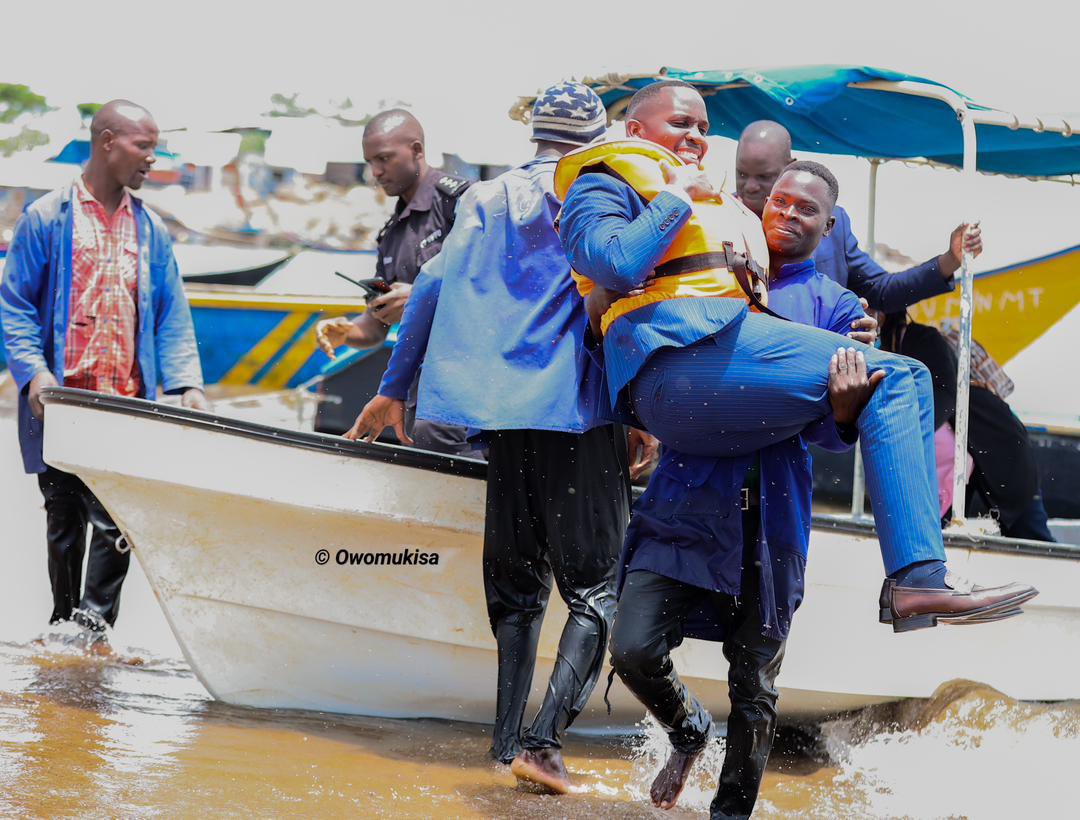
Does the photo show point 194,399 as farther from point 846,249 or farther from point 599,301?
point 846,249

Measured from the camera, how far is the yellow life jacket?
3229 millimetres

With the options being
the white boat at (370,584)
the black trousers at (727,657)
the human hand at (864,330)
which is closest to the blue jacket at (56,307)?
the white boat at (370,584)

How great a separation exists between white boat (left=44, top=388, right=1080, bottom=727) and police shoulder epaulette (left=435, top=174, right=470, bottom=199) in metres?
1.17

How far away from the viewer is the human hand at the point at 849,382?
124 inches

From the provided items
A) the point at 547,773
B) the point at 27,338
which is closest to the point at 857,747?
the point at 547,773

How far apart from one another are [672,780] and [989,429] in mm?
3132

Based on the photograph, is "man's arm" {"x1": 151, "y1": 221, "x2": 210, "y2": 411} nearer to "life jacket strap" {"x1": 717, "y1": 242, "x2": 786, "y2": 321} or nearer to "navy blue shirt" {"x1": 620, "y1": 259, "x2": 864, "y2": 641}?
"navy blue shirt" {"x1": 620, "y1": 259, "x2": 864, "y2": 641}

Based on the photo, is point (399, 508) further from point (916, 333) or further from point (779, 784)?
point (916, 333)

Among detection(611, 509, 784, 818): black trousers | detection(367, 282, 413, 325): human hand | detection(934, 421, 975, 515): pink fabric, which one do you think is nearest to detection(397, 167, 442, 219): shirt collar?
detection(367, 282, 413, 325): human hand

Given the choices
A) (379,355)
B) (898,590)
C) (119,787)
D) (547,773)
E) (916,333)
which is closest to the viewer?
(898,590)

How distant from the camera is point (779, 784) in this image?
15.0 feet

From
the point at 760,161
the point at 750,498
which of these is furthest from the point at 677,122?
the point at 760,161

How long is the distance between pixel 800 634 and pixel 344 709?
1.68 meters

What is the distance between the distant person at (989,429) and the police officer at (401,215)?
2050mm
